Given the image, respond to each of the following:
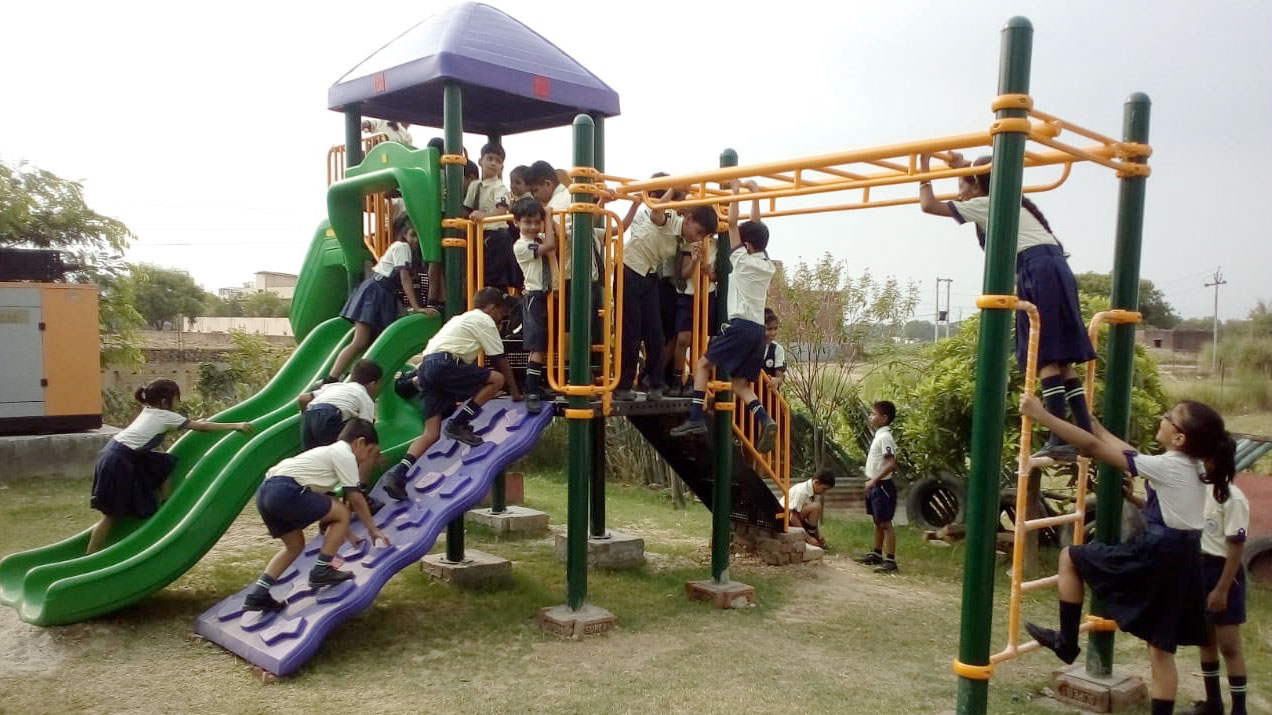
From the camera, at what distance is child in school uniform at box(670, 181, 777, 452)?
6340 millimetres

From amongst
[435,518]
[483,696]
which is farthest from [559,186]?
[483,696]

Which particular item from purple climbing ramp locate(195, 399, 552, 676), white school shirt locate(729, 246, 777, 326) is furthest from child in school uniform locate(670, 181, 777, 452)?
purple climbing ramp locate(195, 399, 552, 676)

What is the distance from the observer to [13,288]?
38.9 ft

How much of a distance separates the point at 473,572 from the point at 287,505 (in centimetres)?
210

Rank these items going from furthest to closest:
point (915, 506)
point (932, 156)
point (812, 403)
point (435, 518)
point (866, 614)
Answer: point (812, 403) < point (915, 506) < point (866, 614) < point (435, 518) < point (932, 156)

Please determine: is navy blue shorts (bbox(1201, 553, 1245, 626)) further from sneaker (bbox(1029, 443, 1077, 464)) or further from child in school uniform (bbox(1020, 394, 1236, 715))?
sneaker (bbox(1029, 443, 1077, 464))

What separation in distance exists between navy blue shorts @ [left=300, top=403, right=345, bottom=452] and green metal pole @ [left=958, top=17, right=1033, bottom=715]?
392 centimetres

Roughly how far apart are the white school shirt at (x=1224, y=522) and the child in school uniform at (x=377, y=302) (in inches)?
213

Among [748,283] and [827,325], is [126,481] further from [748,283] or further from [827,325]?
[827,325]

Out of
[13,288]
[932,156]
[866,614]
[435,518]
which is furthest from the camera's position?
[13,288]

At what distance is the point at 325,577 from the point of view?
5.59m

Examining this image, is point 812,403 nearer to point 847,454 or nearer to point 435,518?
point 847,454

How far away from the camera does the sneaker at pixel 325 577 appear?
220 inches

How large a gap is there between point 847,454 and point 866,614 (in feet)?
19.5
